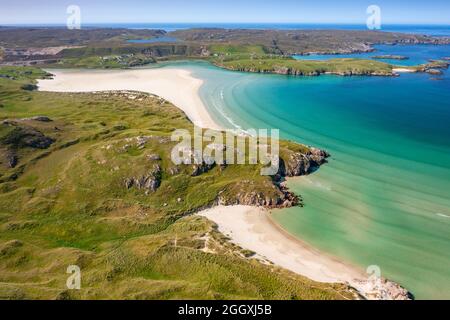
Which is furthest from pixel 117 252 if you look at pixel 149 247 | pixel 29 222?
pixel 29 222

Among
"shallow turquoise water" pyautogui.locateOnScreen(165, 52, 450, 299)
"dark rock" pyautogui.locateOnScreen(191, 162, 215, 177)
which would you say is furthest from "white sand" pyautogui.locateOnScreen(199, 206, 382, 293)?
"dark rock" pyautogui.locateOnScreen(191, 162, 215, 177)

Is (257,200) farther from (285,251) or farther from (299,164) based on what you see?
(299,164)

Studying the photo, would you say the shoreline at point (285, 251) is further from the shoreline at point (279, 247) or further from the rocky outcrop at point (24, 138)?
the rocky outcrop at point (24, 138)

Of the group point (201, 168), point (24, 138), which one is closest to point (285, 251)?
point (201, 168)

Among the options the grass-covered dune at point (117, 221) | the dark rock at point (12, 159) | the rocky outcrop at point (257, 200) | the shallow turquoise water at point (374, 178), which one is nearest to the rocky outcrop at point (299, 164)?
the shallow turquoise water at point (374, 178)

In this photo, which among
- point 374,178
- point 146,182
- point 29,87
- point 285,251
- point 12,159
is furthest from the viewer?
point 29,87
